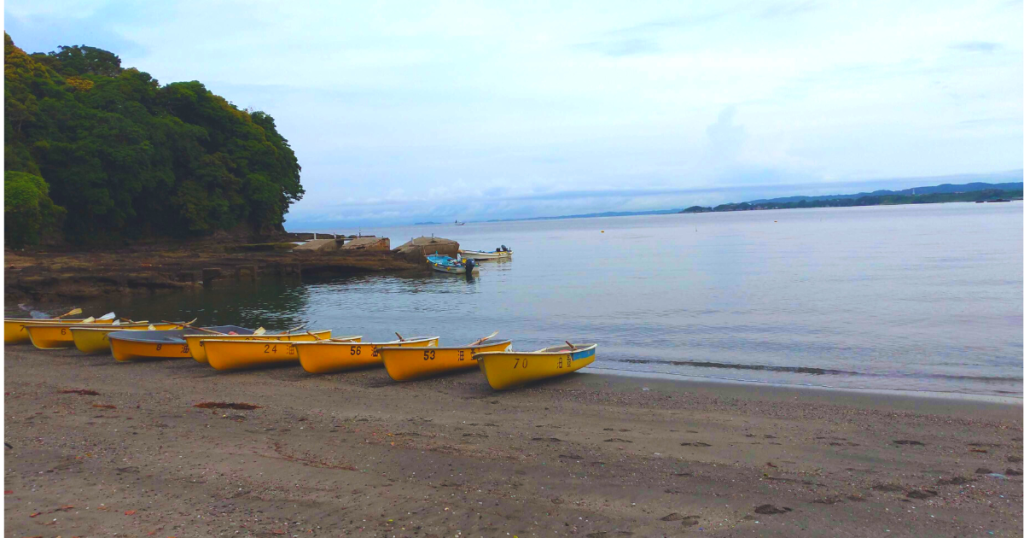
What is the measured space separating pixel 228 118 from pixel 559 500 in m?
68.3

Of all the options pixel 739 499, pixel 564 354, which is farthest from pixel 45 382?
pixel 739 499

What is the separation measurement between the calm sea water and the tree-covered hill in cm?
1765

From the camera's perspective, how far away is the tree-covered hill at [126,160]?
1810 inches

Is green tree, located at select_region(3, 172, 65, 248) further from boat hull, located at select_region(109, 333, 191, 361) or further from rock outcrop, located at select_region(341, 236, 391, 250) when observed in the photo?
boat hull, located at select_region(109, 333, 191, 361)

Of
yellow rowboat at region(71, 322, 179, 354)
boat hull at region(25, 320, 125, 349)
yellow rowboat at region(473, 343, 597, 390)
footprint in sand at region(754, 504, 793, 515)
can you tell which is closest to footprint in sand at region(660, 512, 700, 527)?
footprint in sand at region(754, 504, 793, 515)

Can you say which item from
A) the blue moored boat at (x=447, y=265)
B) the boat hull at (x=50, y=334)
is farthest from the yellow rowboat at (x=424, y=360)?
the blue moored boat at (x=447, y=265)

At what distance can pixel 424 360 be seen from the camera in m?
14.2

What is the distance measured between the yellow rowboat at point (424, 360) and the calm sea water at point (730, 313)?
4111 millimetres

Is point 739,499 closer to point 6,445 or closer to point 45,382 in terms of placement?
point 6,445

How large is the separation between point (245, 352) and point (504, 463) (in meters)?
9.05

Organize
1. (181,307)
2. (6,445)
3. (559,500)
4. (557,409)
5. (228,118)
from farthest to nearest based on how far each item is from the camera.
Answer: (228,118)
(181,307)
(557,409)
(6,445)
(559,500)

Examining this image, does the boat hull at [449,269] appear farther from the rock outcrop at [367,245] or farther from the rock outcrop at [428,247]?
the rock outcrop at [367,245]

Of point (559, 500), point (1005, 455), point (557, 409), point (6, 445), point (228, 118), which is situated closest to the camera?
point (559, 500)

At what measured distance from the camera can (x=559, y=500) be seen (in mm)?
6902
